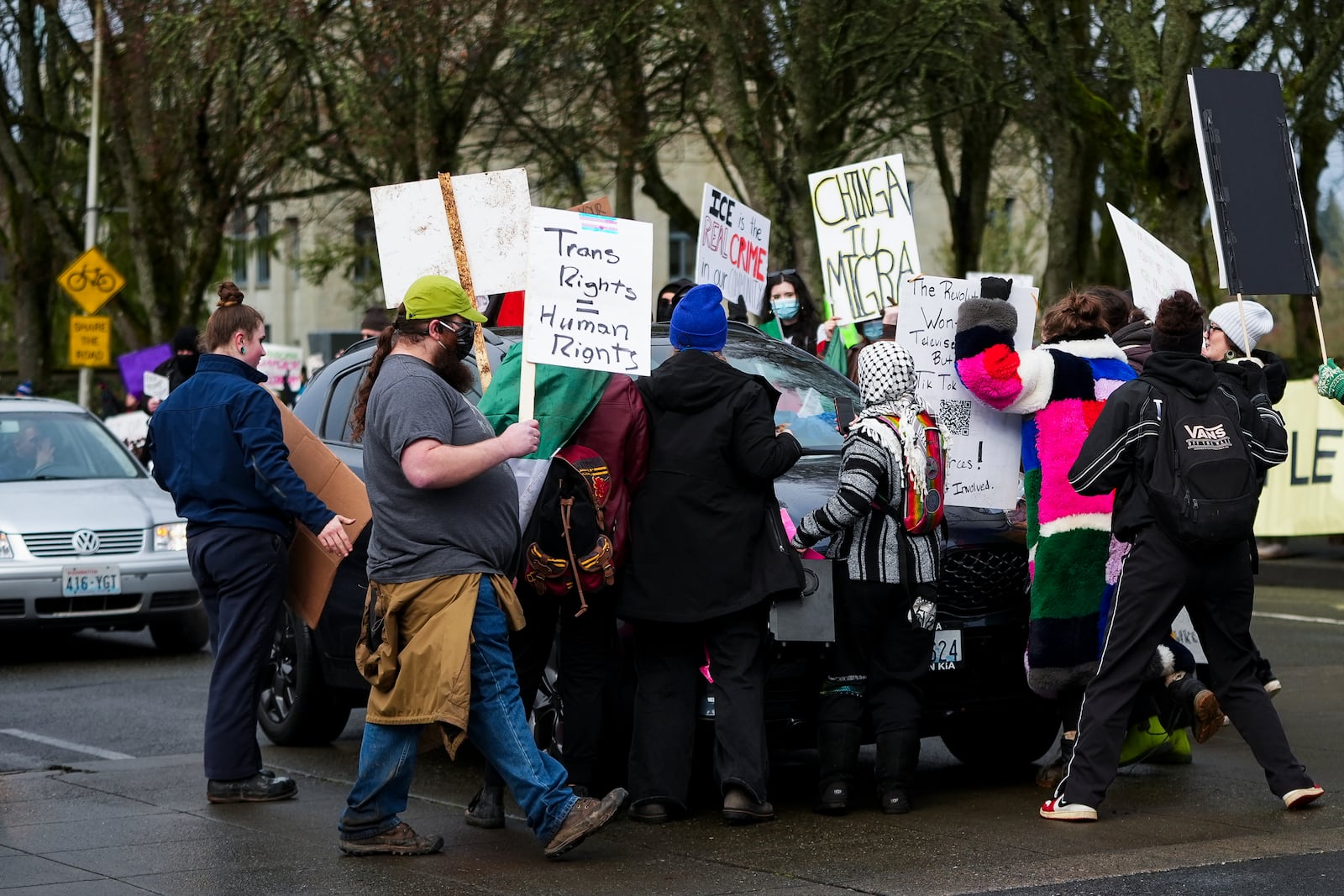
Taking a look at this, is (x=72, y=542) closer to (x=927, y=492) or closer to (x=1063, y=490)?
(x=927, y=492)

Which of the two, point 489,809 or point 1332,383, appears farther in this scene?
point 1332,383

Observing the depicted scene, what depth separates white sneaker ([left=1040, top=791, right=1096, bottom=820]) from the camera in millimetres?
6727

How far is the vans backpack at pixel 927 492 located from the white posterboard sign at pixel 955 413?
0.40m

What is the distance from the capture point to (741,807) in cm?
676

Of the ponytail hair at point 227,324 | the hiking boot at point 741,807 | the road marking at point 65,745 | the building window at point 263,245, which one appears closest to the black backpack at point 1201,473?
the hiking boot at point 741,807

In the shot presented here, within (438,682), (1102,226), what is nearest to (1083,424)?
(438,682)

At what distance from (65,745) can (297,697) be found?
48.3 inches

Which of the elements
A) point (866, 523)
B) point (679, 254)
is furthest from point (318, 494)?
point (679, 254)

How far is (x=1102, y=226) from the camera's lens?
29422 millimetres

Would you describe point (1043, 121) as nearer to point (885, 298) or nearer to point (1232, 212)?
point (885, 298)

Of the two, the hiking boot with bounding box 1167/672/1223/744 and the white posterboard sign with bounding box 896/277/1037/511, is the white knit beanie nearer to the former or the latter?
the white posterboard sign with bounding box 896/277/1037/511

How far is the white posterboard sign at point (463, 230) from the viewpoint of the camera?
7.45m

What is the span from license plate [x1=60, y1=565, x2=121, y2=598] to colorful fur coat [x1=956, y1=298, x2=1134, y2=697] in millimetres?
6679

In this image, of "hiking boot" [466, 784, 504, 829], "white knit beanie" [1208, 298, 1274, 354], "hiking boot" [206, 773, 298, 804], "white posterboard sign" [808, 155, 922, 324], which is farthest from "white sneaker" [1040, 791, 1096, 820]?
"white posterboard sign" [808, 155, 922, 324]
